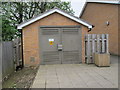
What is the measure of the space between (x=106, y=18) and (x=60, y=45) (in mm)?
8154

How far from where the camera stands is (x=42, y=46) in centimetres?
905

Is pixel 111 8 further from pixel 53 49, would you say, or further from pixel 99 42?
pixel 53 49

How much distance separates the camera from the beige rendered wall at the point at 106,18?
13.4 m

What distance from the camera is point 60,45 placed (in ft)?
29.6

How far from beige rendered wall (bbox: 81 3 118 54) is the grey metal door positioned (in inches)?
230

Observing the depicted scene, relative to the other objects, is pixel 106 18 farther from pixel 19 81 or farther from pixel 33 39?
pixel 19 81

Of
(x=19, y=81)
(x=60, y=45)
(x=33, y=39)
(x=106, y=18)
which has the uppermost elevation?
(x=106, y=18)

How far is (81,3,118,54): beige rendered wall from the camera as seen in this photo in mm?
13438

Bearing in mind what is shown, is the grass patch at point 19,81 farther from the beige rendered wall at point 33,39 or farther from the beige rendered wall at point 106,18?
the beige rendered wall at point 106,18

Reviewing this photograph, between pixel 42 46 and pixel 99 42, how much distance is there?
351cm

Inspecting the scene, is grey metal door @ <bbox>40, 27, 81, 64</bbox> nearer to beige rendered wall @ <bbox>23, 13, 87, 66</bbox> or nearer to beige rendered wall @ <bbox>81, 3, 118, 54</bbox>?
beige rendered wall @ <bbox>23, 13, 87, 66</bbox>

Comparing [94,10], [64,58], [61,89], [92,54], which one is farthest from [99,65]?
[94,10]

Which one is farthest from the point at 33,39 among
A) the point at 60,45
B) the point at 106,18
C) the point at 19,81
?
the point at 106,18

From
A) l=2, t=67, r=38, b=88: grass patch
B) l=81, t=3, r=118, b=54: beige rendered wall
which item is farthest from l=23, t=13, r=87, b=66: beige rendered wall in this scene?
l=81, t=3, r=118, b=54: beige rendered wall
